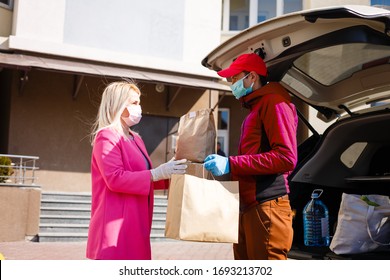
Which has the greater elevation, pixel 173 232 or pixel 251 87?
pixel 251 87

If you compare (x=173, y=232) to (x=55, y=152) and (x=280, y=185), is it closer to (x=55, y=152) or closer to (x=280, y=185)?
(x=280, y=185)

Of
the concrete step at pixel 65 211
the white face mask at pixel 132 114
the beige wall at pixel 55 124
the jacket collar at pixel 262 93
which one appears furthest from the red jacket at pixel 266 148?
the beige wall at pixel 55 124

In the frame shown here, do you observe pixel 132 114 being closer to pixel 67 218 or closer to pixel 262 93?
pixel 262 93

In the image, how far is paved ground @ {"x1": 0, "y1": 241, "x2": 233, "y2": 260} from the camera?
818 centimetres

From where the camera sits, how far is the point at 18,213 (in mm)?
10359

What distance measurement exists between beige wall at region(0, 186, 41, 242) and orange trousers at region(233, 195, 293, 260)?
27.1ft

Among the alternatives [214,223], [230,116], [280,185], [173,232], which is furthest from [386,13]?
[230,116]

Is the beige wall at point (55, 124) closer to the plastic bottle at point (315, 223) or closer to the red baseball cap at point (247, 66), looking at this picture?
the plastic bottle at point (315, 223)

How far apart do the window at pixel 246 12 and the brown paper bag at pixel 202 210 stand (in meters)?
15.0

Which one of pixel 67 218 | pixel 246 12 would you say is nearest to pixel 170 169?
pixel 67 218

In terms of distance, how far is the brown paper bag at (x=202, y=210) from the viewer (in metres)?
2.72

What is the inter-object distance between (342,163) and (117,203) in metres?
2.30

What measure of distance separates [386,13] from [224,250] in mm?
6876

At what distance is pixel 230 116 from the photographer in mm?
17750
